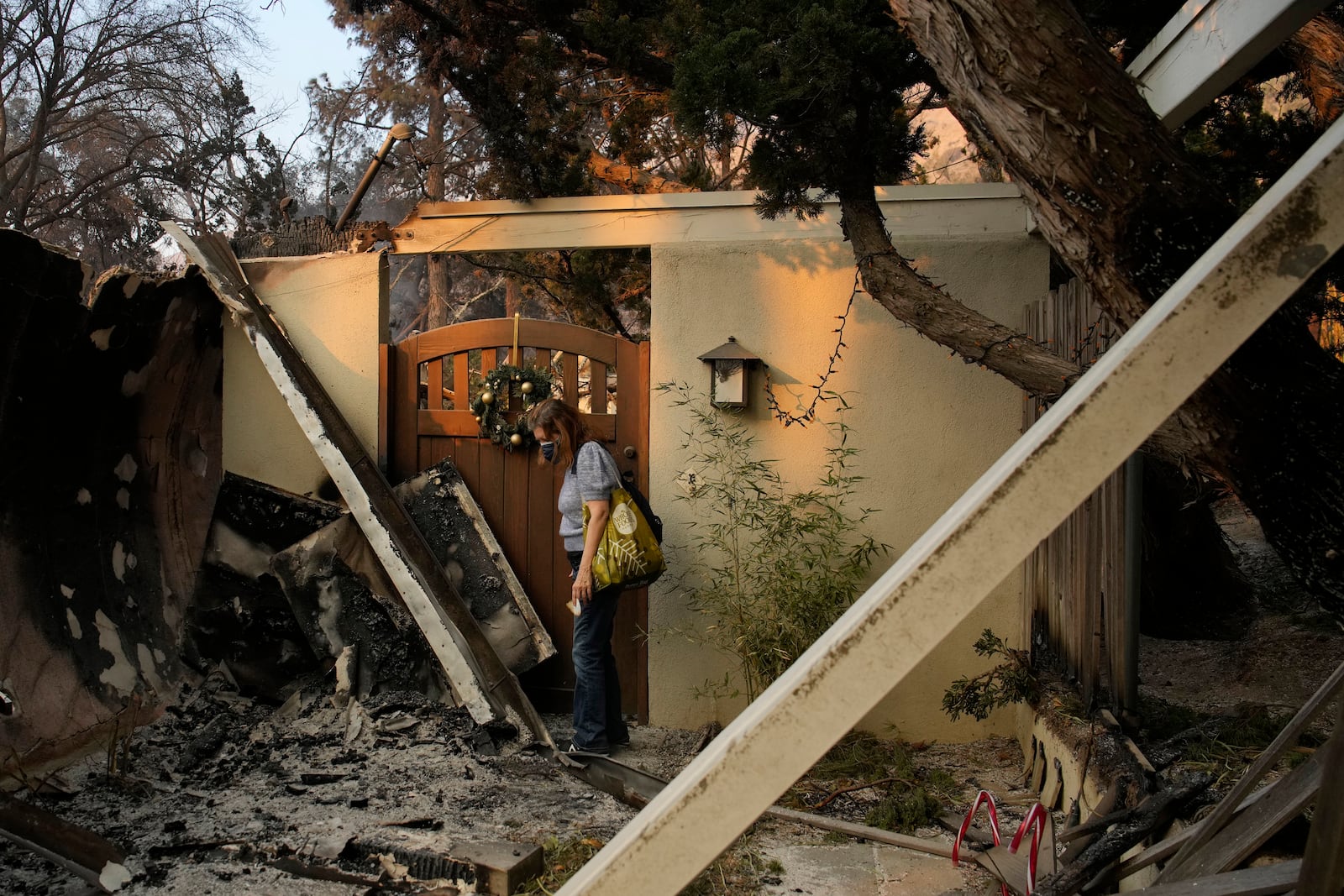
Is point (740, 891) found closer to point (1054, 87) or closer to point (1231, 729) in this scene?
point (1231, 729)

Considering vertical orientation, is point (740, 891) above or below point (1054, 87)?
below

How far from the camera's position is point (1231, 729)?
308 cm

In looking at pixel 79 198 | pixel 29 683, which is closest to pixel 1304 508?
pixel 29 683

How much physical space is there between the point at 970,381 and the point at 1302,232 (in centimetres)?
396

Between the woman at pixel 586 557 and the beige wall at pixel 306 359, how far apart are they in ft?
4.37

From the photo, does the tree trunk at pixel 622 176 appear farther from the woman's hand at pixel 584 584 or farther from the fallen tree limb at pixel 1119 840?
the fallen tree limb at pixel 1119 840

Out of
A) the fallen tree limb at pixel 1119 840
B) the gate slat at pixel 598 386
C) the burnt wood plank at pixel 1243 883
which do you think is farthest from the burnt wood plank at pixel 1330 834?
the gate slat at pixel 598 386

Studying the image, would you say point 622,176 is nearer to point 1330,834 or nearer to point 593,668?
point 593,668

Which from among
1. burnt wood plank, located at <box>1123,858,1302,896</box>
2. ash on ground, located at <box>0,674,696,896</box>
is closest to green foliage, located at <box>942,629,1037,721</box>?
ash on ground, located at <box>0,674,696,896</box>

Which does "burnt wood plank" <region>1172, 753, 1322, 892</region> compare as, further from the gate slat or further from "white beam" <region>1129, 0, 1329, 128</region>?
the gate slat

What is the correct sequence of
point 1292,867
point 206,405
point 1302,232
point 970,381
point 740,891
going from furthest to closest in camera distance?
point 206,405 < point 970,381 < point 740,891 < point 1292,867 < point 1302,232

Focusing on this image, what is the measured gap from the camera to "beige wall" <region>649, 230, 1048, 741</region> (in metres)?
4.98

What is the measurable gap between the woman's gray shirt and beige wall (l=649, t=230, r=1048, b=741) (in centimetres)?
56

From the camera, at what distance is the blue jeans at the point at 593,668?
190 inches
